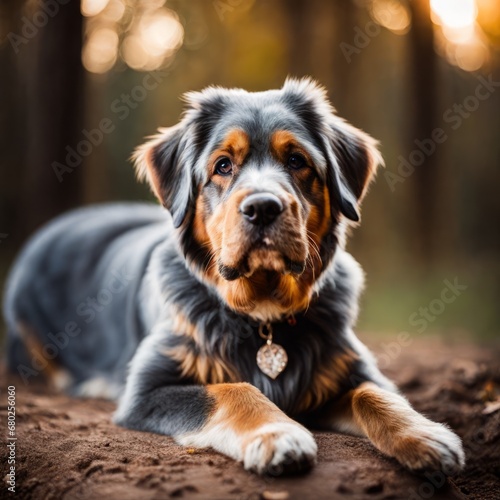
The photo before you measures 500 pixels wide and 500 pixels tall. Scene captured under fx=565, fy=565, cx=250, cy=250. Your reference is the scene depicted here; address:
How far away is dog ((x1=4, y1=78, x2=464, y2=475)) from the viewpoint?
309 cm

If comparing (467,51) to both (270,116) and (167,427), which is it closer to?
(270,116)

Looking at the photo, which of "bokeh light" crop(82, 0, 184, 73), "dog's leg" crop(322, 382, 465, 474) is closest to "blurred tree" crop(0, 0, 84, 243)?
"bokeh light" crop(82, 0, 184, 73)

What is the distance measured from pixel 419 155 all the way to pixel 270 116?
10304 millimetres

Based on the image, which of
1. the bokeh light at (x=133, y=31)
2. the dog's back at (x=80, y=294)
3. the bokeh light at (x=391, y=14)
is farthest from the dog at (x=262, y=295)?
the bokeh light at (x=391, y=14)

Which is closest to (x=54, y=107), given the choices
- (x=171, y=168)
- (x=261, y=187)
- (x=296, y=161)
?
(x=171, y=168)

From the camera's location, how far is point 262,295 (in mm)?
3770

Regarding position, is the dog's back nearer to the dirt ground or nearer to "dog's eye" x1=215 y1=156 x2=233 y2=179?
the dirt ground

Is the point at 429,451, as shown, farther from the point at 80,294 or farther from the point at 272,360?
the point at 80,294

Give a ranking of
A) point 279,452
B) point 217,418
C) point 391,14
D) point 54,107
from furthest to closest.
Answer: point 391,14 → point 54,107 → point 217,418 → point 279,452

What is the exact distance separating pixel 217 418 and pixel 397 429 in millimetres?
983

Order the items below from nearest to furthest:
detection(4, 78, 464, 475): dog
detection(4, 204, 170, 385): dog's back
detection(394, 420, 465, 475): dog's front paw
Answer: detection(394, 420, 465, 475): dog's front paw
detection(4, 78, 464, 475): dog
detection(4, 204, 170, 385): dog's back

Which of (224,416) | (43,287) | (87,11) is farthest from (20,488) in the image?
(87,11)

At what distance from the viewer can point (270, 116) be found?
12.7 ft

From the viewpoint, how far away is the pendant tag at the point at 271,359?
375cm
